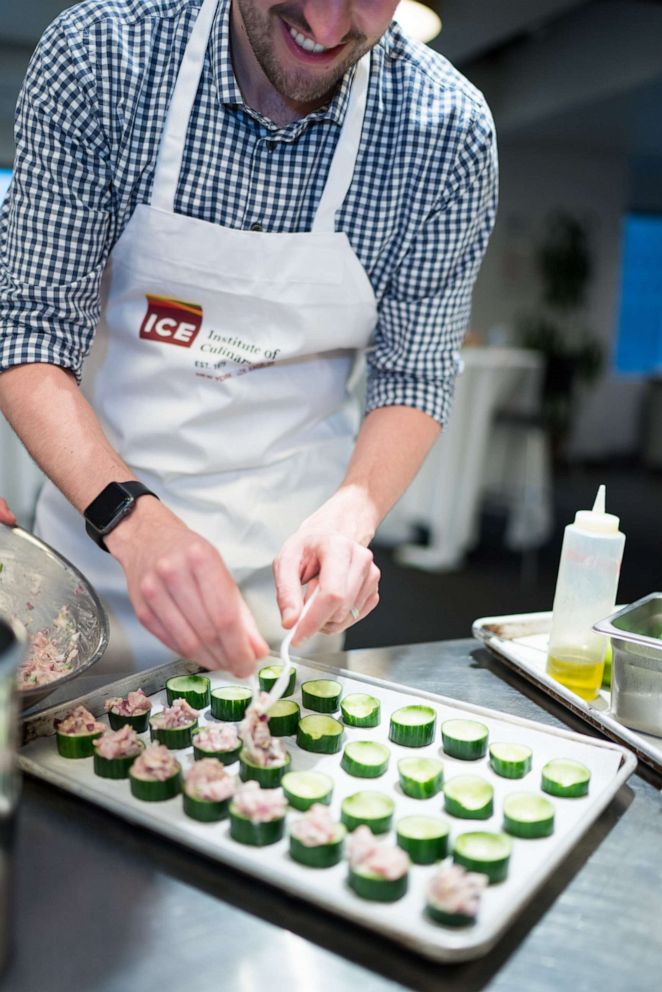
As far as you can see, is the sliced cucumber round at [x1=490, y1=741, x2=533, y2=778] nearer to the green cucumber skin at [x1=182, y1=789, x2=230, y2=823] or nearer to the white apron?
the green cucumber skin at [x1=182, y1=789, x2=230, y2=823]

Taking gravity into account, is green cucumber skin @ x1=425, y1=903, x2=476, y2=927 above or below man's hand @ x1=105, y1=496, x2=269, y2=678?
below

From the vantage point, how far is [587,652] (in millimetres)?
1254

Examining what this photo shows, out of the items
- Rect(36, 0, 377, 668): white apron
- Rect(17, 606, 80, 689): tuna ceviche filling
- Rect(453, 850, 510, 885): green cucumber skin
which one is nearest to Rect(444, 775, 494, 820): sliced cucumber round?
Rect(453, 850, 510, 885): green cucumber skin

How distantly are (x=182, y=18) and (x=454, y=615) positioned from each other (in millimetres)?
3560

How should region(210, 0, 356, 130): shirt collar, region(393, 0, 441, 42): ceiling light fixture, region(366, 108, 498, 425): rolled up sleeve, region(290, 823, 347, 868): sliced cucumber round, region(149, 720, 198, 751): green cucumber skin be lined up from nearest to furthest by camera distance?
region(290, 823, 347, 868): sliced cucumber round
region(149, 720, 198, 751): green cucumber skin
region(210, 0, 356, 130): shirt collar
region(366, 108, 498, 425): rolled up sleeve
region(393, 0, 441, 42): ceiling light fixture

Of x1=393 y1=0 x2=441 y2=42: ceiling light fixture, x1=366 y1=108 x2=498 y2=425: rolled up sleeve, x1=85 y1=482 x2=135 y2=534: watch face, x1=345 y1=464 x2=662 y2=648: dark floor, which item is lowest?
x1=345 y1=464 x2=662 y2=648: dark floor

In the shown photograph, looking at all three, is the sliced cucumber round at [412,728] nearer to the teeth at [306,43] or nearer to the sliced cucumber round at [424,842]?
the sliced cucumber round at [424,842]

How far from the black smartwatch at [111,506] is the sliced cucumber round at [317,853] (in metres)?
0.51

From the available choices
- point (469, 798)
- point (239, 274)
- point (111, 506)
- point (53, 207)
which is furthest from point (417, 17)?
point (469, 798)

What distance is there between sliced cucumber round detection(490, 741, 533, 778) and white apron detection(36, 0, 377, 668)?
1.96ft

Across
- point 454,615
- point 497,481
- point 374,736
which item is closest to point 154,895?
point 374,736

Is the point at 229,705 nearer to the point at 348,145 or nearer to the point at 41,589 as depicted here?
the point at 41,589

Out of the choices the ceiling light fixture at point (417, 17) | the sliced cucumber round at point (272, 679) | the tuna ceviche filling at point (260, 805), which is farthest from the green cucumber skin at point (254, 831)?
the ceiling light fixture at point (417, 17)

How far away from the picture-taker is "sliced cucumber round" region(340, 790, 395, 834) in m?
0.88
